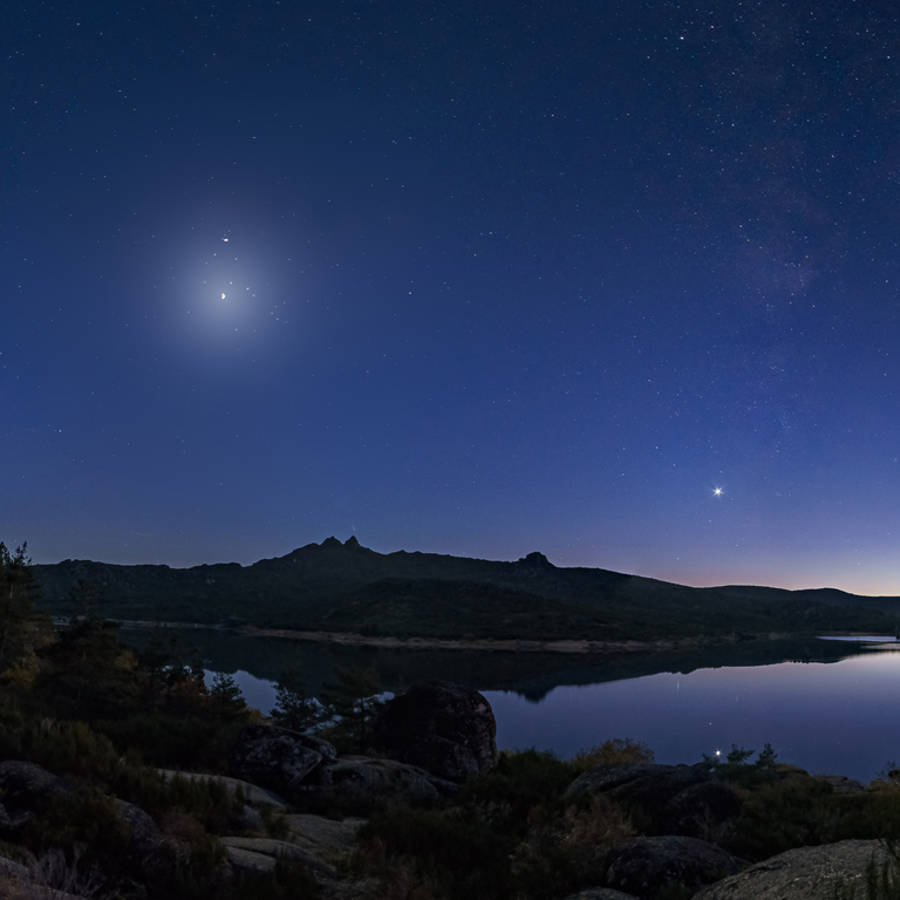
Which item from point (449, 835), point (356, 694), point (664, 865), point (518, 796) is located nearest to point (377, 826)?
point (449, 835)

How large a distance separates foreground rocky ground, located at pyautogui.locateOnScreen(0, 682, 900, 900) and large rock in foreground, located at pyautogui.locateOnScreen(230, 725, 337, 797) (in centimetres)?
4

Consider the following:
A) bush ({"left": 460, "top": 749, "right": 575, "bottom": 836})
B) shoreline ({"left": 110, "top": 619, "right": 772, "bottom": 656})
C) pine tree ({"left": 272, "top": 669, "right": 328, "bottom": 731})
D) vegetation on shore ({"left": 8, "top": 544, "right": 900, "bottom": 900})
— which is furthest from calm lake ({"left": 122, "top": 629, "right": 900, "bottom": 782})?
vegetation on shore ({"left": 8, "top": 544, "right": 900, "bottom": 900})

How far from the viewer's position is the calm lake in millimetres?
57812

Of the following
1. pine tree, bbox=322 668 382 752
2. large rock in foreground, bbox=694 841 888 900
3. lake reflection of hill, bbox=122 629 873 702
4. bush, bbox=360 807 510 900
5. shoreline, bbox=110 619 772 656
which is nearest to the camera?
large rock in foreground, bbox=694 841 888 900

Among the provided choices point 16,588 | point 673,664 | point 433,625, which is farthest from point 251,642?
point 16,588

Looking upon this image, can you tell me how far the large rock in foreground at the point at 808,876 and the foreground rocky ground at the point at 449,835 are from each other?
23mm

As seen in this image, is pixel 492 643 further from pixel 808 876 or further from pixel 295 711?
pixel 808 876

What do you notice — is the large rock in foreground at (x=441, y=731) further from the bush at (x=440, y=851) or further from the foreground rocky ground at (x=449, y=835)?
the bush at (x=440, y=851)

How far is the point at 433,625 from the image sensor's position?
174 metres

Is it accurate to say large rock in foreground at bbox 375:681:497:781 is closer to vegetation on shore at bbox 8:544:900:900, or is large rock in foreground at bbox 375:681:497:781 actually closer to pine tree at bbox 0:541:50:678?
vegetation on shore at bbox 8:544:900:900

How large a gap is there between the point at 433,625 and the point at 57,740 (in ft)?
557

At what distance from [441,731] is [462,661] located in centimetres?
10310

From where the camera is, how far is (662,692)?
90812 millimetres

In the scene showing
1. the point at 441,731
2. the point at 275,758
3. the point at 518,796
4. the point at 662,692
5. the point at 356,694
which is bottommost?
the point at 662,692
